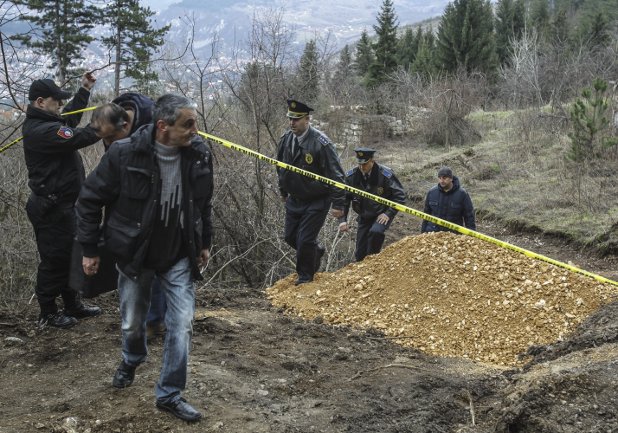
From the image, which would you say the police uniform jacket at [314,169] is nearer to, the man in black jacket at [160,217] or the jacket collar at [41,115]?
the jacket collar at [41,115]

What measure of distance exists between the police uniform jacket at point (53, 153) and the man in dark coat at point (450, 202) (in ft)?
15.1

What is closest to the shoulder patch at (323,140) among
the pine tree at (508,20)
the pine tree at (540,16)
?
the pine tree at (508,20)

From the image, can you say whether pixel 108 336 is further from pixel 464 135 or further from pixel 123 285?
pixel 464 135

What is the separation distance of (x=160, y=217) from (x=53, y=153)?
1.70 meters

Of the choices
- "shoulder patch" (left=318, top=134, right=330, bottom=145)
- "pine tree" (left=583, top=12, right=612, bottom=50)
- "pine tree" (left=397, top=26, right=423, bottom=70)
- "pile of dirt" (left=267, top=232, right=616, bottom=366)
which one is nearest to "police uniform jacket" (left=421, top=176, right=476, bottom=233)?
"pile of dirt" (left=267, top=232, right=616, bottom=366)

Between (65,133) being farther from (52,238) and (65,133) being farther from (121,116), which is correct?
(52,238)

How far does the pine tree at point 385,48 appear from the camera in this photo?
3525 cm

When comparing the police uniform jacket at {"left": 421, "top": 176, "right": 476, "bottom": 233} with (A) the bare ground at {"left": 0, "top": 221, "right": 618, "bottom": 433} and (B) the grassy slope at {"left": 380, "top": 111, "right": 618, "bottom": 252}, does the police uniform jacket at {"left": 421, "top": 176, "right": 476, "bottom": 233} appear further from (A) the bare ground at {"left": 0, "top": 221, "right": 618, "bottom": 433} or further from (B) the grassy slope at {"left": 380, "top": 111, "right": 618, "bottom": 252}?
(B) the grassy slope at {"left": 380, "top": 111, "right": 618, "bottom": 252}

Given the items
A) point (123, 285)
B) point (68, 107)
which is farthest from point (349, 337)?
point (68, 107)

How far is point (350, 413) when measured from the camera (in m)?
3.89

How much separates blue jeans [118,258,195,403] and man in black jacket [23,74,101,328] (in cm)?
146

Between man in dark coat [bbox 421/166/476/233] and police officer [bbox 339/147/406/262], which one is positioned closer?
police officer [bbox 339/147/406/262]

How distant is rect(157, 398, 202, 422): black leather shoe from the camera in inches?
142

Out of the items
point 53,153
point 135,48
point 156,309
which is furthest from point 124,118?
point 135,48
